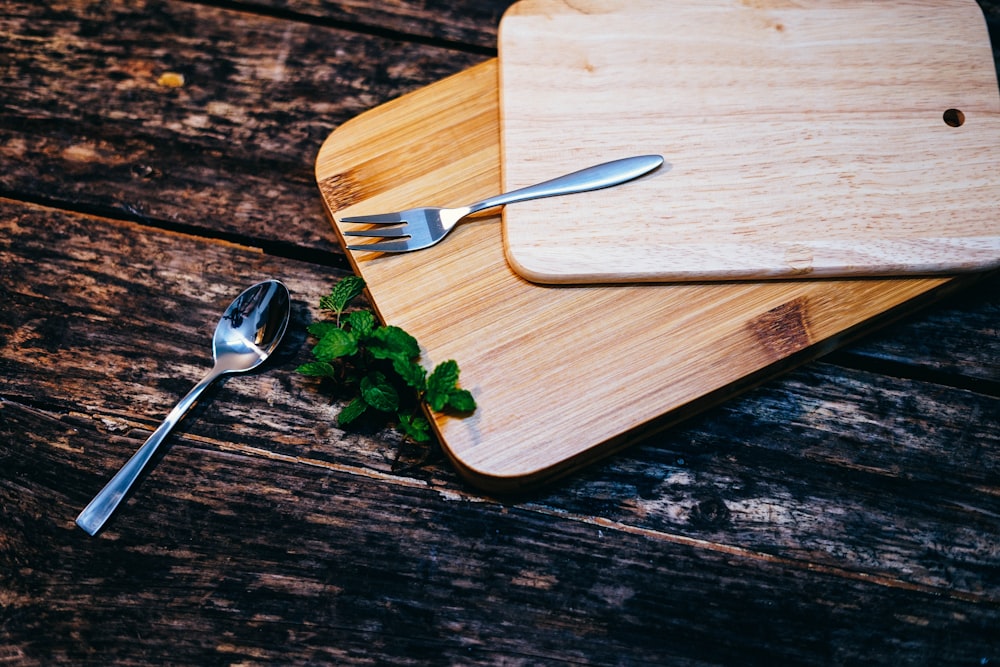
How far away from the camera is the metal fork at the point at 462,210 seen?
1.09 m

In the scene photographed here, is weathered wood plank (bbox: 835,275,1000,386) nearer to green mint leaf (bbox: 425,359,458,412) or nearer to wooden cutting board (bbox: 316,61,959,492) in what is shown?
wooden cutting board (bbox: 316,61,959,492)

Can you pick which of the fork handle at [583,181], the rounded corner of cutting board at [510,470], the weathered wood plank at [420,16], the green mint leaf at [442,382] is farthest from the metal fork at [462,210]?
the weathered wood plank at [420,16]

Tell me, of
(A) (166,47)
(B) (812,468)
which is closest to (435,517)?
(B) (812,468)

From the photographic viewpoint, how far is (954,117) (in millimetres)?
1161

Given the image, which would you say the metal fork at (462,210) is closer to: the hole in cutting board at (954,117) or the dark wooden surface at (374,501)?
the dark wooden surface at (374,501)

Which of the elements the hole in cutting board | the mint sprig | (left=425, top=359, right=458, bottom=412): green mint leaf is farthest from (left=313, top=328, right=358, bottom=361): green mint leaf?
the hole in cutting board

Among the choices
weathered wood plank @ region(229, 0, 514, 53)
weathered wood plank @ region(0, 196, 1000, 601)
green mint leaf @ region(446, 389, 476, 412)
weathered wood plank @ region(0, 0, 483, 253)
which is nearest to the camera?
green mint leaf @ region(446, 389, 476, 412)

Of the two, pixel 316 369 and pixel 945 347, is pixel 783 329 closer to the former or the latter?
pixel 945 347

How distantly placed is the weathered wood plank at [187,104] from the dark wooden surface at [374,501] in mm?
10

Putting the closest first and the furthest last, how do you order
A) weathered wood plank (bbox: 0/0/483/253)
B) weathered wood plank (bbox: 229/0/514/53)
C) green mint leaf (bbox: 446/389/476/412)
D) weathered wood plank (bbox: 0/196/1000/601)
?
green mint leaf (bbox: 446/389/476/412) → weathered wood plank (bbox: 0/196/1000/601) → weathered wood plank (bbox: 0/0/483/253) → weathered wood plank (bbox: 229/0/514/53)

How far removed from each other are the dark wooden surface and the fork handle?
0.34 metres

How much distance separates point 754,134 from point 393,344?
2.15 ft

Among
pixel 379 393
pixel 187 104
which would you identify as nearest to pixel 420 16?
pixel 187 104

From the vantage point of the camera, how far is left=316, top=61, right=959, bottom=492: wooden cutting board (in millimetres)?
1033
